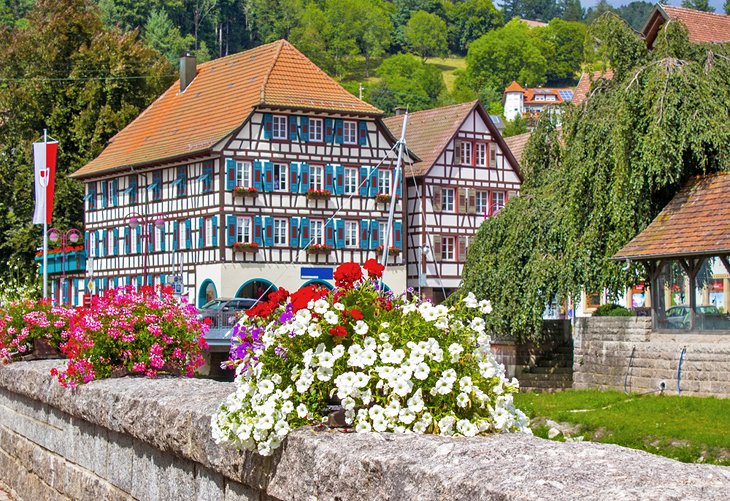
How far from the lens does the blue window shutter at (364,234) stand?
57.2m

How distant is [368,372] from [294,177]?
5049 centimetres

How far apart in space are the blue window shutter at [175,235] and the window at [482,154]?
1421cm

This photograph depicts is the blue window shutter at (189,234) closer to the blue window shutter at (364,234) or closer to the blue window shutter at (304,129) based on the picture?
the blue window shutter at (304,129)

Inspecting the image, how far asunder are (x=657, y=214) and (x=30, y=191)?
1536 inches

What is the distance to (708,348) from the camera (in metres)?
27.0

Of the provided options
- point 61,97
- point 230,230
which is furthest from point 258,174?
point 61,97

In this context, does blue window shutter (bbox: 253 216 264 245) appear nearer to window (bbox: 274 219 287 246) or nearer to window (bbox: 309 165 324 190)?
window (bbox: 274 219 287 246)

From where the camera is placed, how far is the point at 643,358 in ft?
94.5

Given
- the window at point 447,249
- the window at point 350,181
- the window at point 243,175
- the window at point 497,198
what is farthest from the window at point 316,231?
the window at point 497,198

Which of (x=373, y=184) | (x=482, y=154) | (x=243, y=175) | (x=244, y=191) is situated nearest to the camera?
(x=244, y=191)

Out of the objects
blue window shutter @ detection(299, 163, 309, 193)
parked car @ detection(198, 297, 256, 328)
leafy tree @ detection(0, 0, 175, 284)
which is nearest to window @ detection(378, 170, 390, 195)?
blue window shutter @ detection(299, 163, 309, 193)

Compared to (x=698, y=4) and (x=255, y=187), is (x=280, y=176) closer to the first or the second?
(x=255, y=187)

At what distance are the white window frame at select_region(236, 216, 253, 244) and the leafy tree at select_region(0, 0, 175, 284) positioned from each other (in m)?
12.2

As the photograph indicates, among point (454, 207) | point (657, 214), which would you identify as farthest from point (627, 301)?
point (657, 214)
